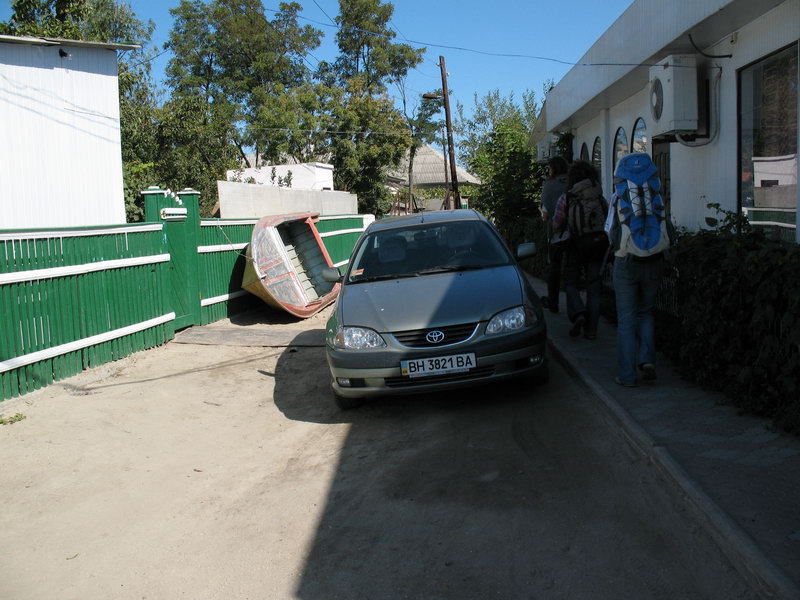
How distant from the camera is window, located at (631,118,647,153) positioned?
469 inches

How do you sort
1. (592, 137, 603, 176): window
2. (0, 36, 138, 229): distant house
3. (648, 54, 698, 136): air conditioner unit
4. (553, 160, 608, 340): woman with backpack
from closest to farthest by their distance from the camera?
1. (553, 160, 608, 340): woman with backpack
2. (648, 54, 698, 136): air conditioner unit
3. (0, 36, 138, 229): distant house
4. (592, 137, 603, 176): window

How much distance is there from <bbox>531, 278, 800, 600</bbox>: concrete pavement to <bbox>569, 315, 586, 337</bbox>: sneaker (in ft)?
4.59

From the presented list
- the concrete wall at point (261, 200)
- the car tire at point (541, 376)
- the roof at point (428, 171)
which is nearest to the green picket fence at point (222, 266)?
the concrete wall at point (261, 200)

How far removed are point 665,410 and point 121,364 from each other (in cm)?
594

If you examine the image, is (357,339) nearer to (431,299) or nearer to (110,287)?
(431,299)

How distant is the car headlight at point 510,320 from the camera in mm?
5806

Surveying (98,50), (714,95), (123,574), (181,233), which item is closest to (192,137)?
(98,50)

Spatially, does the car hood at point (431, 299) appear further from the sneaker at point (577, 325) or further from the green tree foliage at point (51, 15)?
the green tree foliage at point (51, 15)

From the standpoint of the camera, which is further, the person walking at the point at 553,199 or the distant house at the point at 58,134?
the distant house at the point at 58,134

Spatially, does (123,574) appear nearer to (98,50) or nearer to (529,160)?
(98,50)

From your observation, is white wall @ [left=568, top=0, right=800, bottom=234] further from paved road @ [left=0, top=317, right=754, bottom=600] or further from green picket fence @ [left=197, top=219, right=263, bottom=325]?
green picket fence @ [left=197, top=219, right=263, bottom=325]

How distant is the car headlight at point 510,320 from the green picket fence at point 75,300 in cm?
435

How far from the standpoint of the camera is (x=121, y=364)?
8445mm

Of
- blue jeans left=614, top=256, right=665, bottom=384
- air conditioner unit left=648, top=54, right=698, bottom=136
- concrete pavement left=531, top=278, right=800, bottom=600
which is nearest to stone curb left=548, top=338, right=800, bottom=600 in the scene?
concrete pavement left=531, top=278, right=800, bottom=600
